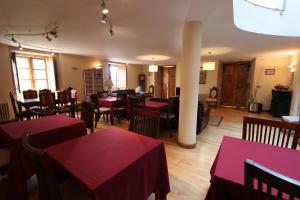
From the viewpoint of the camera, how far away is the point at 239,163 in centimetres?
108

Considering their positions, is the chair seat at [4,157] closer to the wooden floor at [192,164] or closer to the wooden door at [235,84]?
the wooden floor at [192,164]

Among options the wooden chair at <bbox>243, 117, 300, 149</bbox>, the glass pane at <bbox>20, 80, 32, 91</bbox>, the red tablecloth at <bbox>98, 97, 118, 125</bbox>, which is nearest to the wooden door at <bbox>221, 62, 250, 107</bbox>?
the red tablecloth at <bbox>98, 97, 118, 125</bbox>

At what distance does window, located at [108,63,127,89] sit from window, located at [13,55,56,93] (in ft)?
9.14

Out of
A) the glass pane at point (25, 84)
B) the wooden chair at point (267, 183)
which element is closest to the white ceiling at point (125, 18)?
the glass pane at point (25, 84)

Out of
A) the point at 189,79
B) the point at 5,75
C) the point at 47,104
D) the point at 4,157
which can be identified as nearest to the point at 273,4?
the point at 189,79

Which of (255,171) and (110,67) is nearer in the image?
(255,171)

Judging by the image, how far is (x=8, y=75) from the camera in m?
4.33

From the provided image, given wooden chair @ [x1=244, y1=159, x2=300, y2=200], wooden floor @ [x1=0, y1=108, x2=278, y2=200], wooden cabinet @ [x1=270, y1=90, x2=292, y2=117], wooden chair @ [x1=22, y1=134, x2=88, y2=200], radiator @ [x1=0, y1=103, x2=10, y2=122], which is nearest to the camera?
wooden chair @ [x1=244, y1=159, x2=300, y2=200]

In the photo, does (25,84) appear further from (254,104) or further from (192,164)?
(254,104)

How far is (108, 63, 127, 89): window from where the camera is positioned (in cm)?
793

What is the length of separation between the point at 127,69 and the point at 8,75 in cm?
549

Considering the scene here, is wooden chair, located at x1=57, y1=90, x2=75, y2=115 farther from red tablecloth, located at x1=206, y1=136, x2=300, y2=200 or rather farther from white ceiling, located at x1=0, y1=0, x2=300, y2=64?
red tablecloth, located at x1=206, y1=136, x2=300, y2=200

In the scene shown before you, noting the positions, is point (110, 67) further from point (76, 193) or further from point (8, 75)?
point (76, 193)

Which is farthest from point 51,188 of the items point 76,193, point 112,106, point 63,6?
point 112,106
